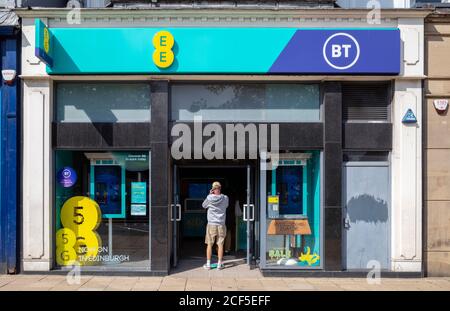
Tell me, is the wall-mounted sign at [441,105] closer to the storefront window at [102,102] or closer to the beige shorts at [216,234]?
the beige shorts at [216,234]

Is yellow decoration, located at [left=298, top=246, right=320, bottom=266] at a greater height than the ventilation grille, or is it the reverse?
the ventilation grille

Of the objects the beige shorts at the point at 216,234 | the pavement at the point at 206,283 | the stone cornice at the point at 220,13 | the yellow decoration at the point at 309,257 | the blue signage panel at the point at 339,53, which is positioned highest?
the stone cornice at the point at 220,13

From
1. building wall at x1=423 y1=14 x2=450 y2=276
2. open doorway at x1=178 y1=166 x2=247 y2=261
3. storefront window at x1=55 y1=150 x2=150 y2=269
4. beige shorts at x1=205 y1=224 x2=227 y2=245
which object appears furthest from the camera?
open doorway at x1=178 y1=166 x2=247 y2=261

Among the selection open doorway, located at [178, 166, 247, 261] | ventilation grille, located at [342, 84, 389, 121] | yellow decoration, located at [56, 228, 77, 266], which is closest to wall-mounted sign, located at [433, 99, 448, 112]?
ventilation grille, located at [342, 84, 389, 121]

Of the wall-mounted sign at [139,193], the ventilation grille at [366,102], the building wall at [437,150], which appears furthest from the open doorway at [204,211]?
the building wall at [437,150]

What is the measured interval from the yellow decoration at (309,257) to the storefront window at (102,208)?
2923 millimetres

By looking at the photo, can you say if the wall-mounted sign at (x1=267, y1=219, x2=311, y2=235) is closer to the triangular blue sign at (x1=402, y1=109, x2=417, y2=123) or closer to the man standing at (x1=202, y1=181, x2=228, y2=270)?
the man standing at (x1=202, y1=181, x2=228, y2=270)

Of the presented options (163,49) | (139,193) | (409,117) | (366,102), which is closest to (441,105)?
(409,117)

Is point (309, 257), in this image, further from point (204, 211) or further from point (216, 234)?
point (204, 211)

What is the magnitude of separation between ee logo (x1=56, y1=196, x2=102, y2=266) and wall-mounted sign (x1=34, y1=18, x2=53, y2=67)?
8.55 feet

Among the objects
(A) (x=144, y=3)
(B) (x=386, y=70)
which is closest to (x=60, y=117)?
(A) (x=144, y=3)

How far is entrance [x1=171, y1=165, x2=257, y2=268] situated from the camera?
8352 mm

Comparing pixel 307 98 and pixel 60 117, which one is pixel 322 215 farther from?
pixel 60 117

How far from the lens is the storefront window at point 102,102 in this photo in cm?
793
